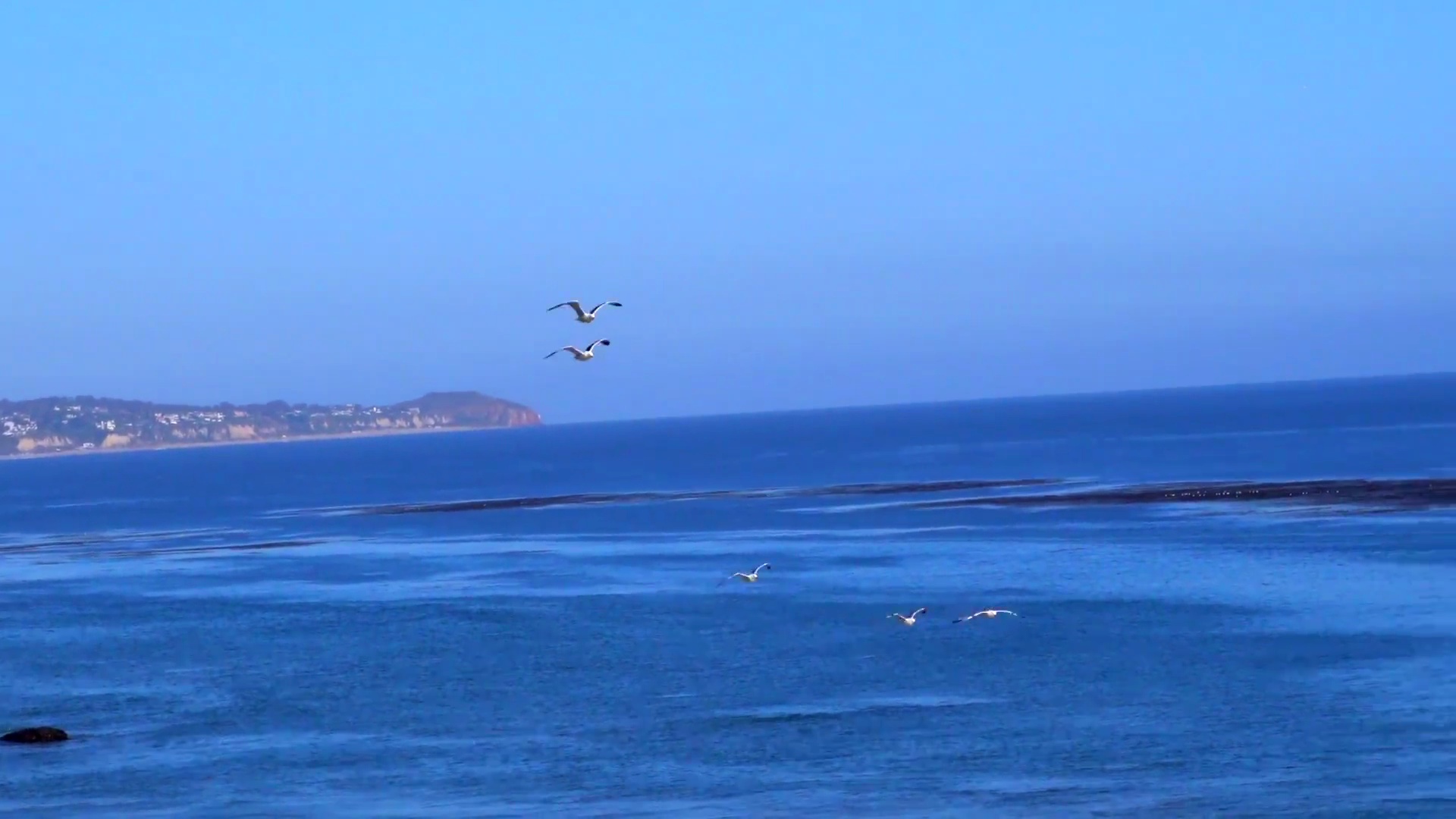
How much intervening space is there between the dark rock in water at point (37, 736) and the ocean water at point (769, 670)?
1.47ft

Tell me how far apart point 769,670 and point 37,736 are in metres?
16.9

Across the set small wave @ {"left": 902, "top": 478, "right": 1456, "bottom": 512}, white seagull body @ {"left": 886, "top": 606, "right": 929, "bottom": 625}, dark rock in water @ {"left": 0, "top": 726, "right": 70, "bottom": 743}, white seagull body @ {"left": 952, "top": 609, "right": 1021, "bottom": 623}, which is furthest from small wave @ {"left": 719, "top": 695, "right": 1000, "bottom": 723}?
small wave @ {"left": 902, "top": 478, "right": 1456, "bottom": 512}

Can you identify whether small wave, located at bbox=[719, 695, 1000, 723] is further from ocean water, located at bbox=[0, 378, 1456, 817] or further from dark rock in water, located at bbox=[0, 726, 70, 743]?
dark rock in water, located at bbox=[0, 726, 70, 743]

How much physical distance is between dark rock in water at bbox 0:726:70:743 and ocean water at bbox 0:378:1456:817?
17.7 inches

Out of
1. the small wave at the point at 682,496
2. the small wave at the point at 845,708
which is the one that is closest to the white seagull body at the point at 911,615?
the small wave at the point at 845,708

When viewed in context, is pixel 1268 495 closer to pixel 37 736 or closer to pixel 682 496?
pixel 682 496

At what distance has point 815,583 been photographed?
6353 cm

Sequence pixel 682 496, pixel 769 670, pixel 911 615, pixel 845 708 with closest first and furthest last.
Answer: pixel 845 708
pixel 769 670
pixel 911 615
pixel 682 496

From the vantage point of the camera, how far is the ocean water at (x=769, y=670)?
32.9 meters

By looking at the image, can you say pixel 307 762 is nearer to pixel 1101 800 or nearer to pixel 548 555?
pixel 1101 800

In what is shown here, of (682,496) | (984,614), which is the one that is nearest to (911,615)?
(984,614)

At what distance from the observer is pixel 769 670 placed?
44969mm

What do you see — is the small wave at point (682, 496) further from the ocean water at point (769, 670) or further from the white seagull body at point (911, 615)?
the white seagull body at point (911, 615)

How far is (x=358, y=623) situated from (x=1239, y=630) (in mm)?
26990
